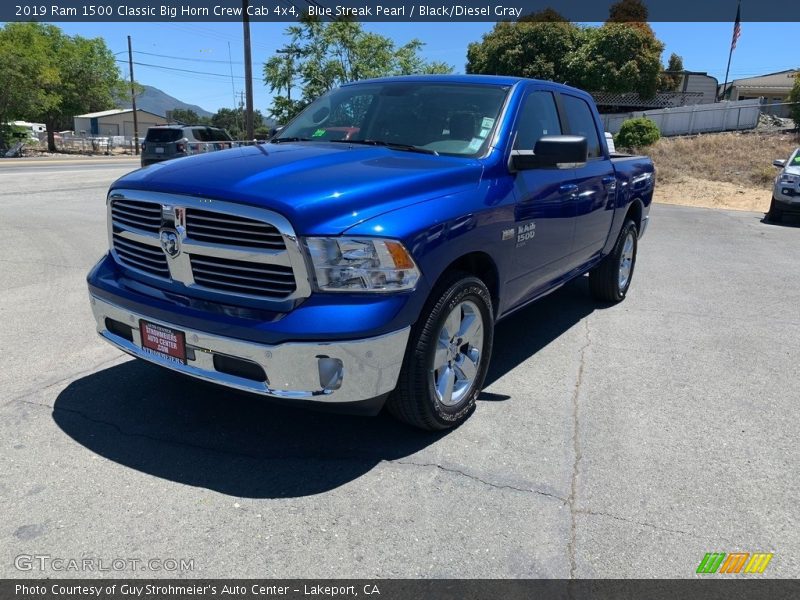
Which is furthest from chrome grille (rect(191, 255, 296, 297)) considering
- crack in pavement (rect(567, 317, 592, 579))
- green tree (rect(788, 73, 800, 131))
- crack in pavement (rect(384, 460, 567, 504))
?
green tree (rect(788, 73, 800, 131))

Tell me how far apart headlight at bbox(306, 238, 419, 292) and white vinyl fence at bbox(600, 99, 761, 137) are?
103 feet

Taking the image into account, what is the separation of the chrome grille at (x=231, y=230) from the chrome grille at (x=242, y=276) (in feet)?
0.30

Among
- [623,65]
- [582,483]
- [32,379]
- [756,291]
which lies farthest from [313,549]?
[623,65]

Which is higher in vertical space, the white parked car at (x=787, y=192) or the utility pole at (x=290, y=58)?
the utility pole at (x=290, y=58)

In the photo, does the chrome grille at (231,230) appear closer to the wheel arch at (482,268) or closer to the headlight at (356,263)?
the headlight at (356,263)

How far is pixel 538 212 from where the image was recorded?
4215mm

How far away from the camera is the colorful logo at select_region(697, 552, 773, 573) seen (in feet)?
8.56

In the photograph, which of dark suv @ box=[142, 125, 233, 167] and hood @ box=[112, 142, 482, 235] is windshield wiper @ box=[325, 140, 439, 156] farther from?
dark suv @ box=[142, 125, 233, 167]

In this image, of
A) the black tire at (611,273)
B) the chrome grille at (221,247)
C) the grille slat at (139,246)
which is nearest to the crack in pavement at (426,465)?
the chrome grille at (221,247)

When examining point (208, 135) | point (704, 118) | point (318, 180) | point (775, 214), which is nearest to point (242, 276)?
point (318, 180)

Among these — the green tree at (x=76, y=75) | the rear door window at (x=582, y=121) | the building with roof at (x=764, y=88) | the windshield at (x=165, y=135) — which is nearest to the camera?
the rear door window at (x=582, y=121)

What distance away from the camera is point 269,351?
9.46ft

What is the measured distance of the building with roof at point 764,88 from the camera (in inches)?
2438

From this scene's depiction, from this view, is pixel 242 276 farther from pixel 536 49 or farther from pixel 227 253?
pixel 536 49
